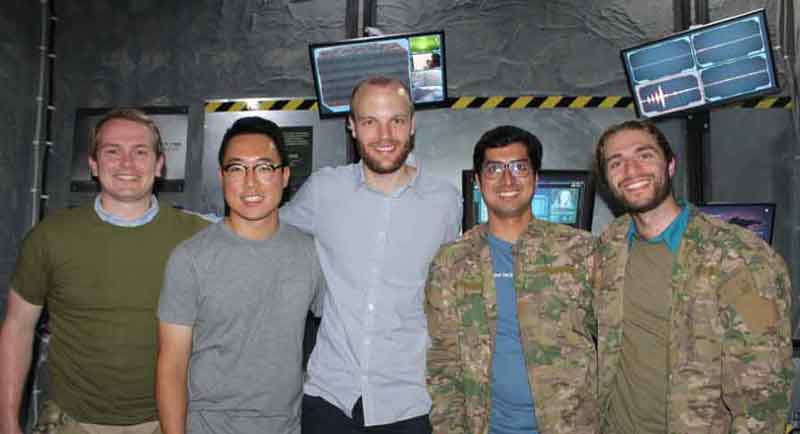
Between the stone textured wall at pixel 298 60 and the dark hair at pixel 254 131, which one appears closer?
the dark hair at pixel 254 131

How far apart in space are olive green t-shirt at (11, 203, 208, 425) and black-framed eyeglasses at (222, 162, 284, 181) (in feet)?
1.49

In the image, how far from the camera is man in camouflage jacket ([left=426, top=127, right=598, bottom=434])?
1.90 meters

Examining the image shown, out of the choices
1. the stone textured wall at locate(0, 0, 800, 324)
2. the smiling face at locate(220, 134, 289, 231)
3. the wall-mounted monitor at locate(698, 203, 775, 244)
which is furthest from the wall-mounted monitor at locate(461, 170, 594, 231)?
the smiling face at locate(220, 134, 289, 231)

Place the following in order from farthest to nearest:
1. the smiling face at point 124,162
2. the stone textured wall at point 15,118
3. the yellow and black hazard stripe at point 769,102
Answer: the stone textured wall at point 15,118
the yellow and black hazard stripe at point 769,102
the smiling face at point 124,162

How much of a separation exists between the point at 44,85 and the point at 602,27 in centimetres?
389

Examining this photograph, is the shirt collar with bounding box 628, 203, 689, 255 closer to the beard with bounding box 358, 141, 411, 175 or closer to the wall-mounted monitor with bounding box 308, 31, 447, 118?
the beard with bounding box 358, 141, 411, 175

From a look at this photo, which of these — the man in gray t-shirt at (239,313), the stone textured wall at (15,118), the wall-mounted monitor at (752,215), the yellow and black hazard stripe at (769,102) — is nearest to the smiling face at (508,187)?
the man in gray t-shirt at (239,313)

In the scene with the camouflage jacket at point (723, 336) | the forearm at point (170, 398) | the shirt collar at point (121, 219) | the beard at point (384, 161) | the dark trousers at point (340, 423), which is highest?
the beard at point (384, 161)

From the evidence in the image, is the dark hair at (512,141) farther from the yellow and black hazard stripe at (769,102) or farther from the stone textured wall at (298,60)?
the yellow and black hazard stripe at (769,102)

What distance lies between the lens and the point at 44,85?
3.79m

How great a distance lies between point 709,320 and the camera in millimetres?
1763

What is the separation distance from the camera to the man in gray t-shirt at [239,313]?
1.65 m

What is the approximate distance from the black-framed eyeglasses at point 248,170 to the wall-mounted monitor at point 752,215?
2794mm

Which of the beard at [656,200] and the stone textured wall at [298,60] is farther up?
the stone textured wall at [298,60]
